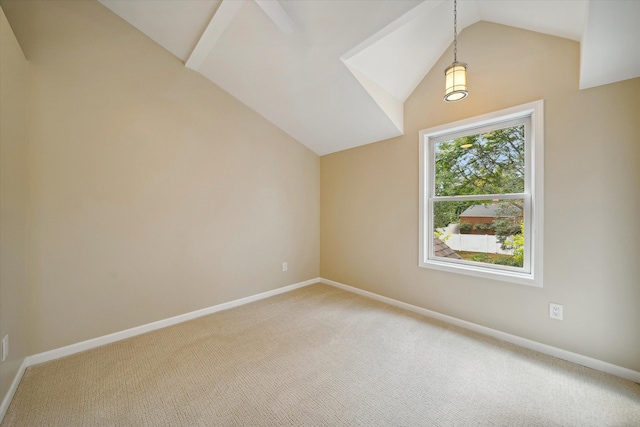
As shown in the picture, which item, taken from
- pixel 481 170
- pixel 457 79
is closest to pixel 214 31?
pixel 457 79

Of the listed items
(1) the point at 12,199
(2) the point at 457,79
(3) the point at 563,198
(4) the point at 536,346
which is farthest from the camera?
(4) the point at 536,346

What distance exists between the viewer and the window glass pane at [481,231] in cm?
232

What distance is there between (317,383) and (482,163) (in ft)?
8.26

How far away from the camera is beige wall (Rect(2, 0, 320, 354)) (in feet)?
6.42

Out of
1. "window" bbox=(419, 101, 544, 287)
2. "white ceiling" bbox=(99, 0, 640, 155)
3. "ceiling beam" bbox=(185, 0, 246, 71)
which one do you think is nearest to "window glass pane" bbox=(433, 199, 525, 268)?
"window" bbox=(419, 101, 544, 287)

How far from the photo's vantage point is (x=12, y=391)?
158cm

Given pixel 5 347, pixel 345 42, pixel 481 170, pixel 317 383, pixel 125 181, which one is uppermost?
pixel 345 42

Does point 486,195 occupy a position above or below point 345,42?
below

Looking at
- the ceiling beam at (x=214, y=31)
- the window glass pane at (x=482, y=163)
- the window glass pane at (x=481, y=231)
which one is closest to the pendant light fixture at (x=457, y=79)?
the window glass pane at (x=482, y=163)

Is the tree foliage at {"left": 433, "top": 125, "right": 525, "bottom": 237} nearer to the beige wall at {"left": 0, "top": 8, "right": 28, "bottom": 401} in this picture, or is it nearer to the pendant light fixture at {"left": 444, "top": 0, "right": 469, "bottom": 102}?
the pendant light fixture at {"left": 444, "top": 0, "right": 469, "bottom": 102}

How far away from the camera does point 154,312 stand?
2482 millimetres

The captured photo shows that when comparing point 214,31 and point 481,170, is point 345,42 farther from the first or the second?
point 481,170

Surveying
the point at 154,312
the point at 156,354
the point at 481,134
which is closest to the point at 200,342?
the point at 156,354

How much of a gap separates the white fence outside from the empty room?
0.02 metres
